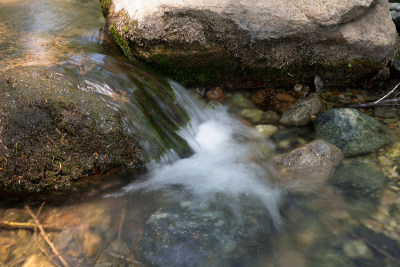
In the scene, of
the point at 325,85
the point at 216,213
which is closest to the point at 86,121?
the point at 216,213

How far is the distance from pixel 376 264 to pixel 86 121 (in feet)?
10.9

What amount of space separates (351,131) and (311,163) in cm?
87

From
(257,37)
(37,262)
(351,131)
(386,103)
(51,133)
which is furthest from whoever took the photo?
(386,103)

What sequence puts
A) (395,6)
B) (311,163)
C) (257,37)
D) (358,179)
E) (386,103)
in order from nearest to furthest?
(358,179)
(311,163)
(257,37)
(386,103)
(395,6)

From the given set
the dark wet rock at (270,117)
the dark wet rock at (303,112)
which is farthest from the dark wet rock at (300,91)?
the dark wet rock at (270,117)

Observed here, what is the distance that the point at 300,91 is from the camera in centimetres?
532

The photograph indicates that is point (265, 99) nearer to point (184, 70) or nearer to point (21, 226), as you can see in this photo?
point (184, 70)

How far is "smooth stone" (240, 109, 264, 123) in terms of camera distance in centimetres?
503

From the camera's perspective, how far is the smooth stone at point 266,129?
4.75 meters

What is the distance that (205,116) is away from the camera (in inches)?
201

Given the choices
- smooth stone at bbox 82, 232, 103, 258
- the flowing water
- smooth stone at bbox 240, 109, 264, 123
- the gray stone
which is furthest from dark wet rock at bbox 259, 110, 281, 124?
the gray stone

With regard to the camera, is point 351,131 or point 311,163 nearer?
point 311,163

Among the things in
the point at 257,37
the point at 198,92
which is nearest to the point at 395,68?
the point at 257,37

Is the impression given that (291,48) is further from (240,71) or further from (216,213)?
(216,213)
